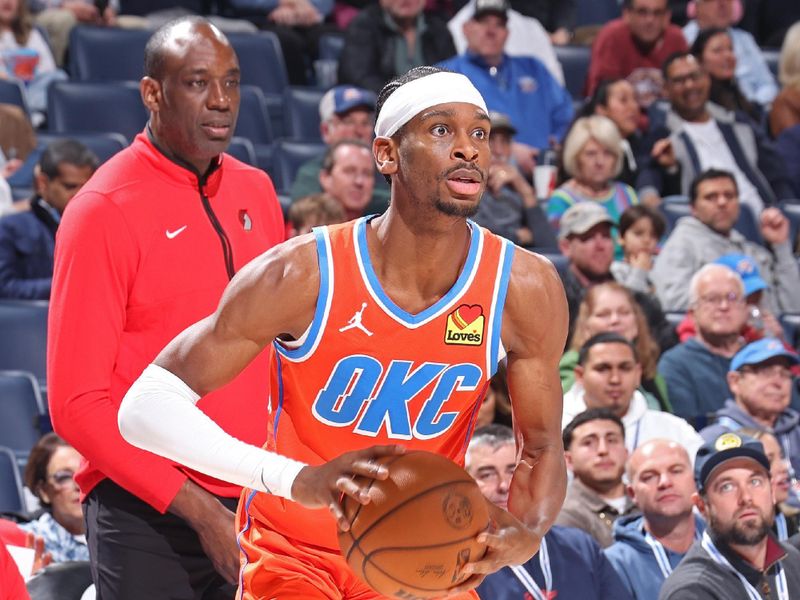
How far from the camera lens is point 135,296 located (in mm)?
3549

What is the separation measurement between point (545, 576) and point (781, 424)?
7.26 ft

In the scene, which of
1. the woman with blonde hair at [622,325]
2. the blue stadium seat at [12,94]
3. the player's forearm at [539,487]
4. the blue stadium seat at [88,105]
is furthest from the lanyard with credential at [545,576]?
the blue stadium seat at [12,94]

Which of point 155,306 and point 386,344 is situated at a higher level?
point 386,344

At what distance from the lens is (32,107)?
901 cm

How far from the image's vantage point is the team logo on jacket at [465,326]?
3045 mm

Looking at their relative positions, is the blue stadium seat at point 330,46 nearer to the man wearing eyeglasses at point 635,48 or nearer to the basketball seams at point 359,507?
the man wearing eyeglasses at point 635,48

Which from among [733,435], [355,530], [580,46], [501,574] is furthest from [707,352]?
[355,530]

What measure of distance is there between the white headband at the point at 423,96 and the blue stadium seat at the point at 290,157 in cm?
538

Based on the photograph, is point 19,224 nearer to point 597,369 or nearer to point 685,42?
point 597,369

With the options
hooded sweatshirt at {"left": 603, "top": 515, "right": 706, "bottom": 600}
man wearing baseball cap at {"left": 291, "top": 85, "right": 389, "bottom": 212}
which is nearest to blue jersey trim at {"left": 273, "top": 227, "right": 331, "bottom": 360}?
hooded sweatshirt at {"left": 603, "top": 515, "right": 706, "bottom": 600}

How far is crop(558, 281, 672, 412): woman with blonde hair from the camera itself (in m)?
6.98

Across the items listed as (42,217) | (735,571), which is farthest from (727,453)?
(42,217)

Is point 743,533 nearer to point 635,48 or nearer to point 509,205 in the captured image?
point 509,205

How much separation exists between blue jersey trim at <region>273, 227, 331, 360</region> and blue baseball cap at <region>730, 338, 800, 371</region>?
4239 millimetres
